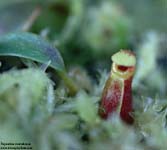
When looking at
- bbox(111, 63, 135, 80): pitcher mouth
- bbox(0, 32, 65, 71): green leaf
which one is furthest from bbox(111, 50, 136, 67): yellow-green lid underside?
bbox(0, 32, 65, 71): green leaf

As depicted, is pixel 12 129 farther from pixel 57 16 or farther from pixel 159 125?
pixel 57 16

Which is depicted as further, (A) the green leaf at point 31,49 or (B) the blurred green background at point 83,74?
(A) the green leaf at point 31,49

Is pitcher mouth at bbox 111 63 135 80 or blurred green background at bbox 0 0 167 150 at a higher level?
pitcher mouth at bbox 111 63 135 80

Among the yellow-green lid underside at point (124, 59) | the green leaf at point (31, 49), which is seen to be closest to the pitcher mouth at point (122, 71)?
the yellow-green lid underside at point (124, 59)

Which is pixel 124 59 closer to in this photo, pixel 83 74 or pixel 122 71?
pixel 122 71

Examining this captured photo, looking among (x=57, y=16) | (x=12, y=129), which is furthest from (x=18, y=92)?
(x=57, y=16)

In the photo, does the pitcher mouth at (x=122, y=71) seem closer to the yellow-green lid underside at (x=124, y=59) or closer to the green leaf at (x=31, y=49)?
the yellow-green lid underside at (x=124, y=59)

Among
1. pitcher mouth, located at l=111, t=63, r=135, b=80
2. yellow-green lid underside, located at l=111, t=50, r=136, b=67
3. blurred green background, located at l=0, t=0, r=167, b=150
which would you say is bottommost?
blurred green background, located at l=0, t=0, r=167, b=150

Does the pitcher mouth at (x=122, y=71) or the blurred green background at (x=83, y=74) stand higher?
the pitcher mouth at (x=122, y=71)

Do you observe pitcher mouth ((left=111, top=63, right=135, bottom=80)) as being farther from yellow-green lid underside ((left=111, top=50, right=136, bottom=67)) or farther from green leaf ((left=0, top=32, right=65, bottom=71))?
green leaf ((left=0, top=32, right=65, bottom=71))
